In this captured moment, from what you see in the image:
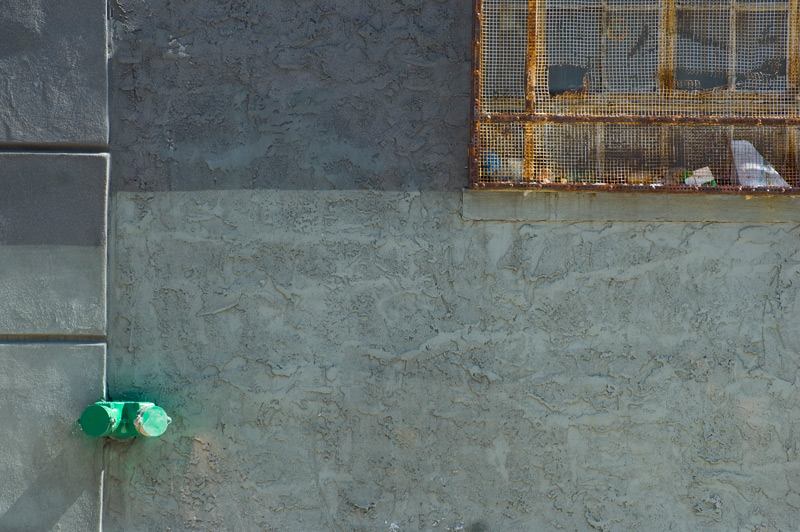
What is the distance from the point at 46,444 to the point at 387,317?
159cm

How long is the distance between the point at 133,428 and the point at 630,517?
218cm

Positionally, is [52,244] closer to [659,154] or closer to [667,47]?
[659,154]

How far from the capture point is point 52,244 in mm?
3121

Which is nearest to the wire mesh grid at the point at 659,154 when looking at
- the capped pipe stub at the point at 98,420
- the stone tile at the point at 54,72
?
the stone tile at the point at 54,72

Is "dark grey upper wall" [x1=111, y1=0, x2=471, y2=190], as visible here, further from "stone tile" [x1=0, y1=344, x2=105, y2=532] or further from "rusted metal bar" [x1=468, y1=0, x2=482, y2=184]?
"stone tile" [x1=0, y1=344, x2=105, y2=532]

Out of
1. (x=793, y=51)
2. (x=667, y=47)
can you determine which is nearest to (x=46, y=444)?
(x=667, y=47)

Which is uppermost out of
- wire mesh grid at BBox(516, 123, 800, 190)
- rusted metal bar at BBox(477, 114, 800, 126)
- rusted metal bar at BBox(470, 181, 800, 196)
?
rusted metal bar at BBox(477, 114, 800, 126)

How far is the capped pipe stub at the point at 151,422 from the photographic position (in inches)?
115

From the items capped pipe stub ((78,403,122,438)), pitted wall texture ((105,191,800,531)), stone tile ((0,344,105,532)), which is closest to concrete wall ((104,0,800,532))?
pitted wall texture ((105,191,800,531))

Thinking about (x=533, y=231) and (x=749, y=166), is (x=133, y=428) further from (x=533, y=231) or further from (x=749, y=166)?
(x=749, y=166)

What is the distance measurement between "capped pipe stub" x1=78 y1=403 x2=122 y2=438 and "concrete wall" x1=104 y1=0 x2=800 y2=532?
228 millimetres

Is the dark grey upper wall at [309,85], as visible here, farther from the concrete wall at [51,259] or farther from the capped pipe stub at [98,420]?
the capped pipe stub at [98,420]

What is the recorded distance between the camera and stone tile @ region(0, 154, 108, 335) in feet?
10.2

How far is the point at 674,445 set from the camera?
310cm
